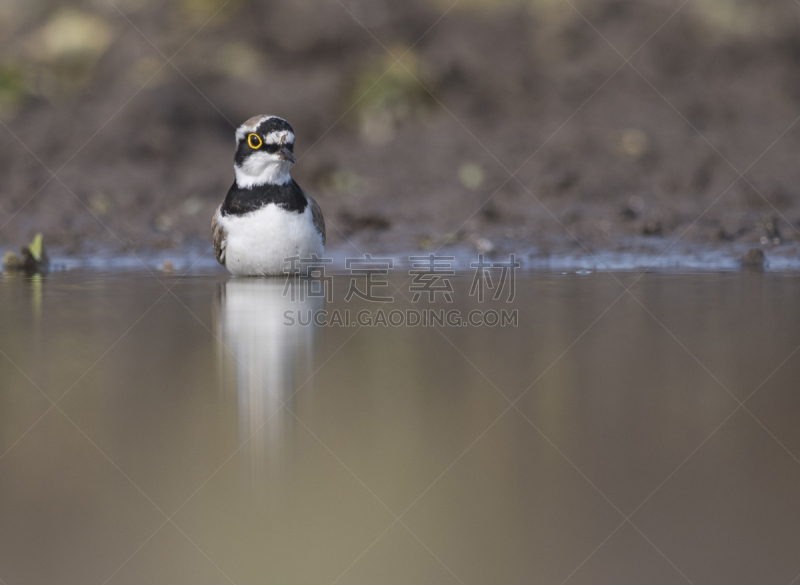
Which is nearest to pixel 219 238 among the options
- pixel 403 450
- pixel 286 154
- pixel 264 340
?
pixel 286 154

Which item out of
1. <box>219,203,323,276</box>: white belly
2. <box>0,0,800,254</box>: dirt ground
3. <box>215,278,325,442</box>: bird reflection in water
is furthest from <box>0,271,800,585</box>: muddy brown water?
<box>0,0,800,254</box>: dirt ground

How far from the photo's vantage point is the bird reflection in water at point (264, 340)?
2814mm

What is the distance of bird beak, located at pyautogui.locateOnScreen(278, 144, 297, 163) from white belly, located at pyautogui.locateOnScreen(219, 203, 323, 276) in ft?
0.99

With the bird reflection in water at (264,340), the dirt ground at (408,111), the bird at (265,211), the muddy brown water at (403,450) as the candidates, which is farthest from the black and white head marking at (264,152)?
the dirt ground at (408,111)

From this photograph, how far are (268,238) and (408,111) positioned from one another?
467cm

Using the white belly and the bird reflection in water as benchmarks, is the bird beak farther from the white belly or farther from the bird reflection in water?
the bird reflection in water

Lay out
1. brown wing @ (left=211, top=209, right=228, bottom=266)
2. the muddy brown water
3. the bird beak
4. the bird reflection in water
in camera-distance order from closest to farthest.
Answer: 1. the muddy brown water
2. the bird reflection in water
3. the bird beak
4. brown wing @ (left=211, top=209, right=228, bottom=266)

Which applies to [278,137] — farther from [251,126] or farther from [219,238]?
[219,238]

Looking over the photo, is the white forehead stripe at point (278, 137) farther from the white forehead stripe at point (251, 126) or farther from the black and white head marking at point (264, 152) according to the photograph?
the white forehead stripe at point (251, 126)

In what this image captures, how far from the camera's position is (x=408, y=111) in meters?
10.3

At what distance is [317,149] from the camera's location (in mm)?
10055

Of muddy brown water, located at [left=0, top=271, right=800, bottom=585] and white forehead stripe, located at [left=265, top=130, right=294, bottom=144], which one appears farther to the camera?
white forehead stripe, located at [left=265, top=130, right=294, bottom=144]

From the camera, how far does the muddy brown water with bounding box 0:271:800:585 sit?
167 cm

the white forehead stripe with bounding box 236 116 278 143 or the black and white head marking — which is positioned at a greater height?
the white forehead stripe with bounding box 236 116 278 143
